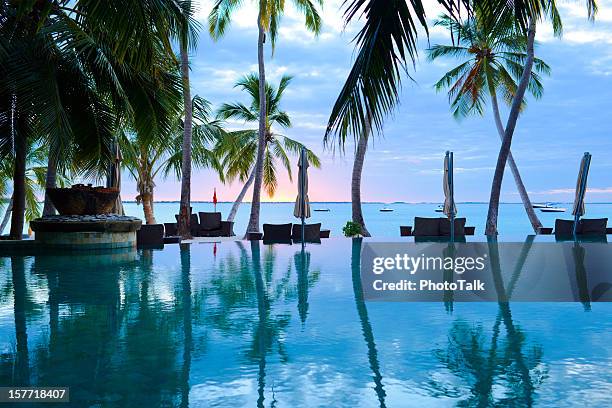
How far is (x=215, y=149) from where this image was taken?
2677cm

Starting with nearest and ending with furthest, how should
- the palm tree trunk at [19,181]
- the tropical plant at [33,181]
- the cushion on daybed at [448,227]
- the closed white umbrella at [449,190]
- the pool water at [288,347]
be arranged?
1. the pool water at [288,347]
2. the palm tree trunk at [19,181]
3. the closed white umbrella at [449,190]
4. the cushion on daybed at [448,227]
5. the tropical plant at [33,181]

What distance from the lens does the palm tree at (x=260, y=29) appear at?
68.9 ft

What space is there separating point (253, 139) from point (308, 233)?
1131 cm

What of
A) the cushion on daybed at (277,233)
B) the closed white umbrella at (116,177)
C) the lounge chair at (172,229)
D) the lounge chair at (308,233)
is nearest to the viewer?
the closed white umbrella at (116,177)

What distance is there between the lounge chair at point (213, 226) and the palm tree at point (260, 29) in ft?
2.89

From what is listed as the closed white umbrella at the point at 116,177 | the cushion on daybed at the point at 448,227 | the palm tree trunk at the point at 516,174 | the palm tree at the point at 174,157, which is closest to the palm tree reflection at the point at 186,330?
the closed white umbrella at the point at 116,177

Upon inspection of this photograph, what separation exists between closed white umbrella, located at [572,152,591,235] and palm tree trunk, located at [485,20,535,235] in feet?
12.8

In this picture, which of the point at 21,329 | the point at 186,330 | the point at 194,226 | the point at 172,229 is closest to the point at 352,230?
the point at 194,226

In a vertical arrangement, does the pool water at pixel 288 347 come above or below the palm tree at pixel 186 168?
below

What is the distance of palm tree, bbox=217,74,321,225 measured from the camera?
27.3 metres

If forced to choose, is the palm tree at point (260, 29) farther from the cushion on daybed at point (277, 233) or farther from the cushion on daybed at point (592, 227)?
the cushion on daybed at point (592, 227)

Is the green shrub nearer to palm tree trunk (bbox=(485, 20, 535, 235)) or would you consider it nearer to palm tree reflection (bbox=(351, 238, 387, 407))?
palm tree trunk (bbox=(485, 20, 535, 235))

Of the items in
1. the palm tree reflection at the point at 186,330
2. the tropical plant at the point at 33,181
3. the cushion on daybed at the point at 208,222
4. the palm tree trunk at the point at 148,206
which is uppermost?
the tropical plant at the point at 33,181

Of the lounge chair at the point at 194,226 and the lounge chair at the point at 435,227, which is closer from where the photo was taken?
the lounge chair at the point at 435,227
